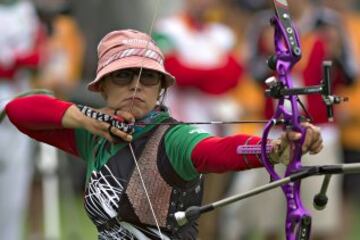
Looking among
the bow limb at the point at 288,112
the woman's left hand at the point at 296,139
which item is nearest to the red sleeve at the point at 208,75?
the bow limb at the point at 288,112

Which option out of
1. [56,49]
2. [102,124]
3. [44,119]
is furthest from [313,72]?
[102,124]

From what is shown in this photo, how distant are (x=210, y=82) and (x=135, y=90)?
4.21m

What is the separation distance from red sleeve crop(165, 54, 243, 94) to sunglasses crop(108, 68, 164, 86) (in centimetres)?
378

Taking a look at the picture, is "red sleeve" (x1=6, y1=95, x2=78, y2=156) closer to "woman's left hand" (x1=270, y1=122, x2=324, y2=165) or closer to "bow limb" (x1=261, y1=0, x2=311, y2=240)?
"bow limb" (x1=261, y1=0, x2=311, y2=240)

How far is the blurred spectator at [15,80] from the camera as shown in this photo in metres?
9.30

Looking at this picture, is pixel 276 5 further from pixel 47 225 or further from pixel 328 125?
pixel 47 225

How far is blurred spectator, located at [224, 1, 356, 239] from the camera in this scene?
889cm

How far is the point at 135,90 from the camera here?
17.0ft

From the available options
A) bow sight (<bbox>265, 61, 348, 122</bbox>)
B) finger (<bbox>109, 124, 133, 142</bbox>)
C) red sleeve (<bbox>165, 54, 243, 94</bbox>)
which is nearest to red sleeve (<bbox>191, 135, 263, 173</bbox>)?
bow sight (<bbox>265, 61, 348, 122</bbox>)

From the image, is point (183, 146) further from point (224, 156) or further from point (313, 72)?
point (313, 72)

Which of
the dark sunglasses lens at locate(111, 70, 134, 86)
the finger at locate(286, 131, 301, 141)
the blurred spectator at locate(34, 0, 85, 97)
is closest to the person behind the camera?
the finger at locate(286, 131, 301, 141)

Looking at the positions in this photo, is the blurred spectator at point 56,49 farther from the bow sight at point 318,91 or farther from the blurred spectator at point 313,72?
the bow sight at point 318,91

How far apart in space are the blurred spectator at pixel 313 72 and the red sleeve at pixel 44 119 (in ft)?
10.9

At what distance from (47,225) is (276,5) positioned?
5960mm
